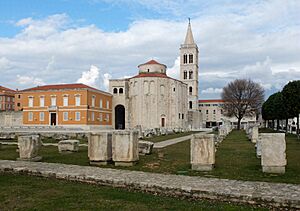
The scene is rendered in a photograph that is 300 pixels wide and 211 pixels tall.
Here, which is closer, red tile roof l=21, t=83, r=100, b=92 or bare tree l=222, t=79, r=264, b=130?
bare tree l=222, t=79, r=264, b=130

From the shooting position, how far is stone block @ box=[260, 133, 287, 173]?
9.79 metres

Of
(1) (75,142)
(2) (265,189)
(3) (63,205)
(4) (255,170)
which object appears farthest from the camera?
(1) (75,142)

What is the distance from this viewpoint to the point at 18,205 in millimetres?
6109

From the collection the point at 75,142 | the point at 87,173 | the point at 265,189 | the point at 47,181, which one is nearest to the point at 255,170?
the point at 265,189

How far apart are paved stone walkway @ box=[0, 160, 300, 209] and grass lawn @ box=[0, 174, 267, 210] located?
31 centimetres

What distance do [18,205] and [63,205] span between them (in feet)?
2.93

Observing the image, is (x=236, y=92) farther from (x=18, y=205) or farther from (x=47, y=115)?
(x=18, y=205)

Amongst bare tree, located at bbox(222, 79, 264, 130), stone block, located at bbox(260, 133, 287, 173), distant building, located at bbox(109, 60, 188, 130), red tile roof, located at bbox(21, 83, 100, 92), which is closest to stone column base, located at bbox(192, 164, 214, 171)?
stone block, located at bbox(260, 133, 287, 173)

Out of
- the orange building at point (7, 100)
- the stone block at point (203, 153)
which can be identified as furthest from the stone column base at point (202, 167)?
the orange building at point (7, 100)

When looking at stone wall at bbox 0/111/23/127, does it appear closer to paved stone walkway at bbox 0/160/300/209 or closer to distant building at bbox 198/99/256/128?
distant building at bbox 198/99/256/128

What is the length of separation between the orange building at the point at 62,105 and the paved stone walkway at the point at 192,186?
47236 mm

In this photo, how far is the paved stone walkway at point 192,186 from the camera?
6.24 m

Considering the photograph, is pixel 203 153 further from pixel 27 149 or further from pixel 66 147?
pixel 66 147

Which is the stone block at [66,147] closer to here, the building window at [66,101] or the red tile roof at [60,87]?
the red tile roof at [60,87]
